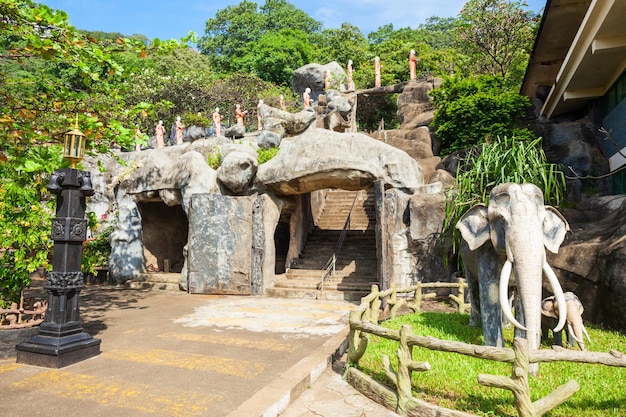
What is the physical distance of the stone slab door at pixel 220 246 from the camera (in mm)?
10883

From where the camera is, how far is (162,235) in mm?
14469

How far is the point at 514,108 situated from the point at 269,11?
4311cm

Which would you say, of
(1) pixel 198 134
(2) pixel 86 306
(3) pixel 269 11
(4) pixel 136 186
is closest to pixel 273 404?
(2) pixel 86 306

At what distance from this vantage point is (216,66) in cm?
4369

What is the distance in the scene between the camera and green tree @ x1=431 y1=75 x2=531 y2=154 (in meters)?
13.9

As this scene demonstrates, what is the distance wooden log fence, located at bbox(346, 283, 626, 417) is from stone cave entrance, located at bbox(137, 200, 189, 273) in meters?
10.9

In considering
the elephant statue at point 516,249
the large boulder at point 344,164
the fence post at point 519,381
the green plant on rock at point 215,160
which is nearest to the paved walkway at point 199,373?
the fence post at point 519,381

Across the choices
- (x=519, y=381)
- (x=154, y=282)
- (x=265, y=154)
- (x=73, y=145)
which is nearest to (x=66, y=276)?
(x=73, y=145)

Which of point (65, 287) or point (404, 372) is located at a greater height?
point (65, 287)

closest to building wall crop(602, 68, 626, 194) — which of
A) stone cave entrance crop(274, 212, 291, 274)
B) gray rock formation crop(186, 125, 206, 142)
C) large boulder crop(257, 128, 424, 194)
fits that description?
large boulder crop(257, 128, 424, 194)

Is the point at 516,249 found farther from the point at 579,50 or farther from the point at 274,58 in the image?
the point at 274,58

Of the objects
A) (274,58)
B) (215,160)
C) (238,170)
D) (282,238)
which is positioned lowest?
(282,238)

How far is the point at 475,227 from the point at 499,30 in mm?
19043

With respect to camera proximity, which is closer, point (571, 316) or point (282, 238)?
point (571, 316)
